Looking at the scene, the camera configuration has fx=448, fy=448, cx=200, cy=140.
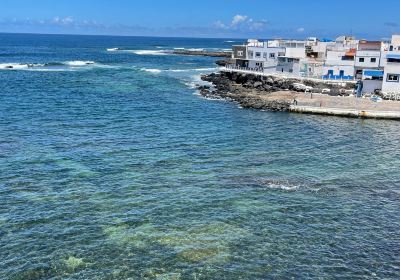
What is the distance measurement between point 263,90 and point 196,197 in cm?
4631

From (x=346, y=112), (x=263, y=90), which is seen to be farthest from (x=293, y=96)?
(x=346, y=112)

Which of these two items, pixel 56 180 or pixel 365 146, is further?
pixel 365 146

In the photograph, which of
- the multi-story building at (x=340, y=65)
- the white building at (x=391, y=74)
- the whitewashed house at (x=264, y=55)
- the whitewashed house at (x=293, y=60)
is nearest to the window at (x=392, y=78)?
the white building at (x=391, y=74)

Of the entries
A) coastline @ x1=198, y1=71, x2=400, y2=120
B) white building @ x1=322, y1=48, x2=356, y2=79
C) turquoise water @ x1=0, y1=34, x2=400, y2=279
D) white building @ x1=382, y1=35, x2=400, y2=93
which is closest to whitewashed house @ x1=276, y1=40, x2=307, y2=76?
white building @ x1=322, y1=48, x2=356, y2=79

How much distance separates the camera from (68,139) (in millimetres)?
40656

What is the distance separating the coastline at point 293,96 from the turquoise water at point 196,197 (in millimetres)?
4182

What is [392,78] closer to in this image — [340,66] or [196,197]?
[340,66]

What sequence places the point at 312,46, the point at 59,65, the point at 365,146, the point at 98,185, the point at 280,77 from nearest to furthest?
the point at 98,185
the point at 365,146
the point at 280,77
the point at 312,46
the point at 59,65

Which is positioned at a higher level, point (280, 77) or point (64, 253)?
point (280, 77)

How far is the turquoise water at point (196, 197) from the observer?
20.4 metres

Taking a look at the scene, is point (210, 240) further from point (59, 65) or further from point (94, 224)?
point (59, 65)

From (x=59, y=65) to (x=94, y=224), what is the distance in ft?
334

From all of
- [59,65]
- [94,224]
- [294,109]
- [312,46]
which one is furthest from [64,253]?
[59,65]

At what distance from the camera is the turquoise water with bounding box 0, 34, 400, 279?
20391 mm
